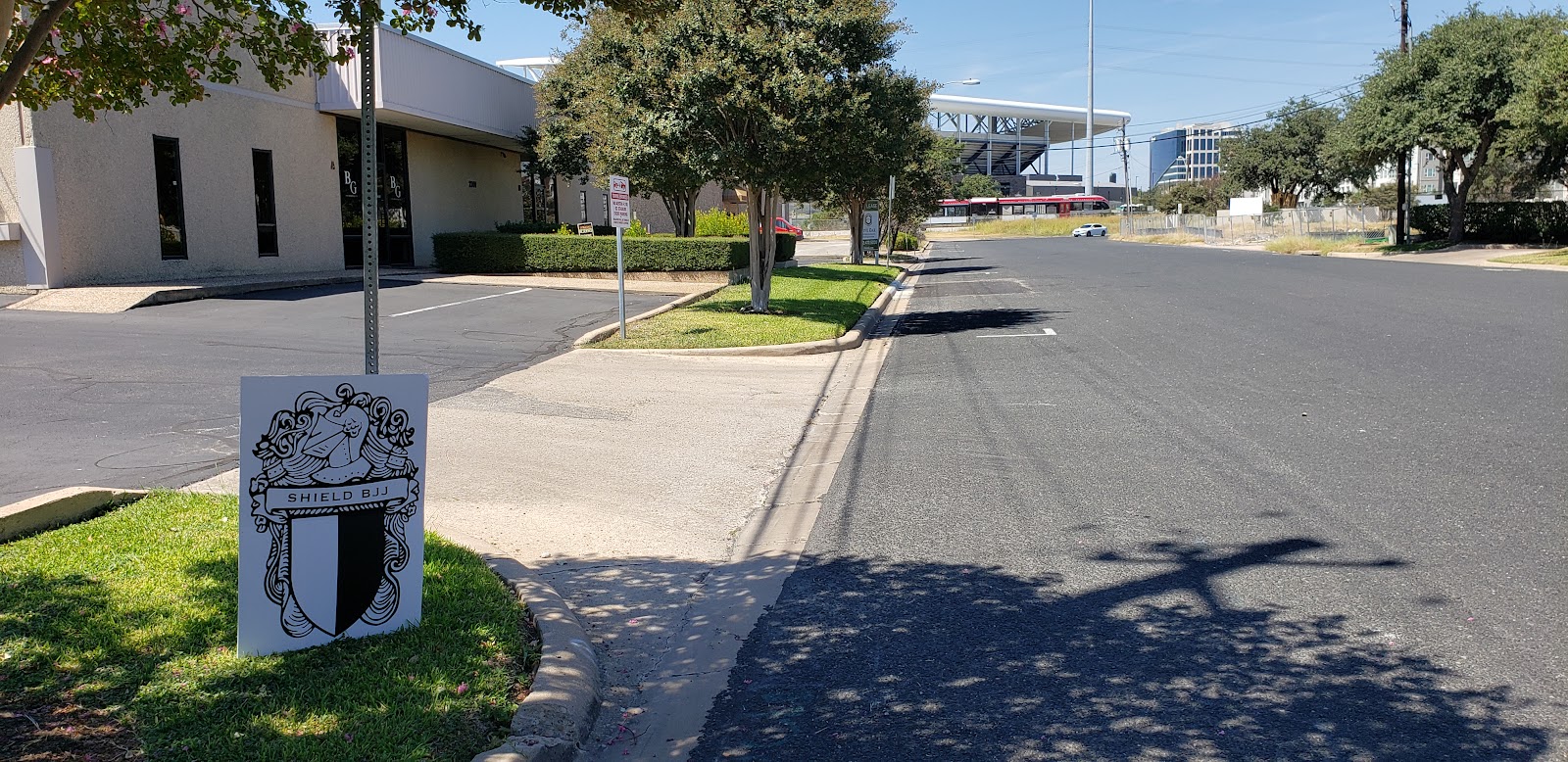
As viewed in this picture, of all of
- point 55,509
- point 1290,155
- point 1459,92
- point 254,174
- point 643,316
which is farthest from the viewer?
point 1290,155

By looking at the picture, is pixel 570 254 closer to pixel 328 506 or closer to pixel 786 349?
pixel 786 349

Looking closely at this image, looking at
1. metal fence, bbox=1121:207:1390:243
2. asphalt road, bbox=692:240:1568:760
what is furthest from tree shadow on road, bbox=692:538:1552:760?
metal fence, bbox=1121:207:1390:243

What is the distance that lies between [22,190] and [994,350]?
585 inches

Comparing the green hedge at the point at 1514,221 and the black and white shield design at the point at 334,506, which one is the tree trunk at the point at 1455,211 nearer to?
the green hedge at the point at 1514,221

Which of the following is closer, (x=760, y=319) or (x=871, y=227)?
(x=760, y=319)

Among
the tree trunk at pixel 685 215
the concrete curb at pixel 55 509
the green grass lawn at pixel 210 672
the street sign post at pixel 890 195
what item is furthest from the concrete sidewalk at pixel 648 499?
the street sign post at pixel 890 195

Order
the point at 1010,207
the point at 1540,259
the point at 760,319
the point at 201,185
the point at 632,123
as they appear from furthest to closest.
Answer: the point at 1010,207, the point at 1540,259, the point at 201,185, the point at 760,319, the point at 632,123

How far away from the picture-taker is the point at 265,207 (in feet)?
74.6

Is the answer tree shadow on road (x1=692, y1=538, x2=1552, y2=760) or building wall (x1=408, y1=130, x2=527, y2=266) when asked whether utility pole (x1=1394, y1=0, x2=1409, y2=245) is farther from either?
tree shadow on road (x1=692, y1=538, x2=1552, y2=760)

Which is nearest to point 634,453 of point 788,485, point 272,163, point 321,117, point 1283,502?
point 788,485

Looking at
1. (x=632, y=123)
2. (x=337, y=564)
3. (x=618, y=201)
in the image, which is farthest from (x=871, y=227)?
(x=337, y=564)

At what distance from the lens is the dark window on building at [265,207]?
73.9ft

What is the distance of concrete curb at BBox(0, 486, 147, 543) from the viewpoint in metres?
5.56

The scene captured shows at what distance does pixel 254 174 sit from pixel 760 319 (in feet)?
38.1
